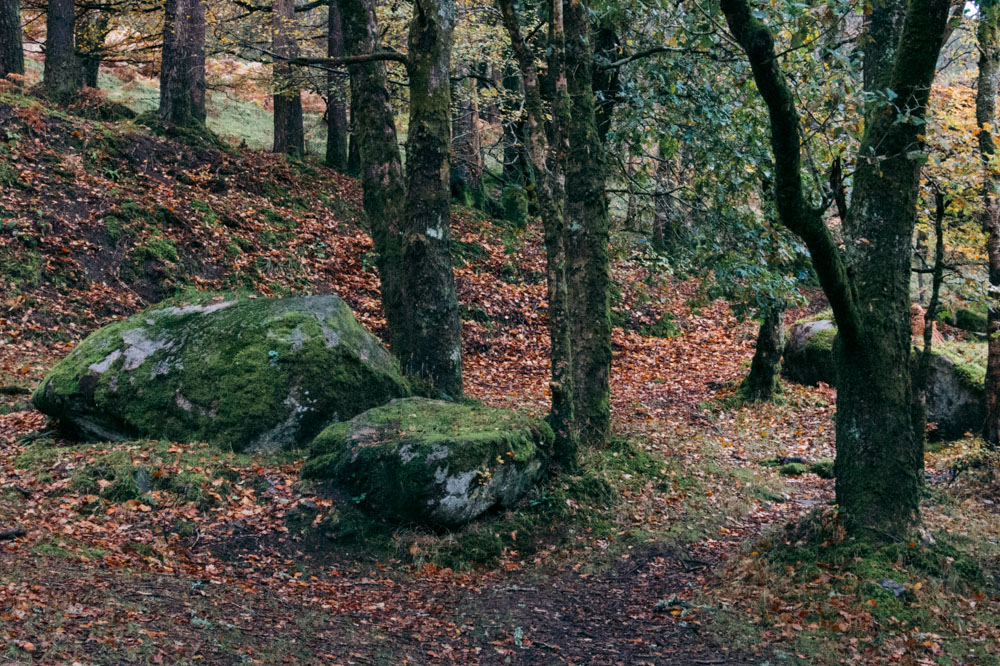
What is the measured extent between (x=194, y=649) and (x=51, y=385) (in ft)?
17.9

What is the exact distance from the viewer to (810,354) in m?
16.1

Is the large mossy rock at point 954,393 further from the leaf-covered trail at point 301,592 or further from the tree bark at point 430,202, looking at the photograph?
the tree bark at point 430,202

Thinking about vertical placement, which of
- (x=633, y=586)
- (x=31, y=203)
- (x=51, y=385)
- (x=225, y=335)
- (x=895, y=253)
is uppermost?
(x=31, y=203)

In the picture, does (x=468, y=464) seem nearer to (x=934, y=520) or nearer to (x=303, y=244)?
(x=934, y=520)

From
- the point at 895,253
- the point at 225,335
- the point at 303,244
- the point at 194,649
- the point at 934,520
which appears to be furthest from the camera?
the point at 303,244

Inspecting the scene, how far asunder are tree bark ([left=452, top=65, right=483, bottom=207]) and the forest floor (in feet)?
28.8

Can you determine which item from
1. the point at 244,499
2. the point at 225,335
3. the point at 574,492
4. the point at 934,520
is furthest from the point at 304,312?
the point at 934,520

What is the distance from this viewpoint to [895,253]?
7.43m

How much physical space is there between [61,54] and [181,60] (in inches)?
99.6

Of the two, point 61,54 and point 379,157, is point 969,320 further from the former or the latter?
point 61,54

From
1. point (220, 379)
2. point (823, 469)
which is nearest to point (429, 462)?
point (220, 379)

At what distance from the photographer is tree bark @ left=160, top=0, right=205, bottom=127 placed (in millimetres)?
17406

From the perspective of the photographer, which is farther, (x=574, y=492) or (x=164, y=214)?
(x=164, y=214)

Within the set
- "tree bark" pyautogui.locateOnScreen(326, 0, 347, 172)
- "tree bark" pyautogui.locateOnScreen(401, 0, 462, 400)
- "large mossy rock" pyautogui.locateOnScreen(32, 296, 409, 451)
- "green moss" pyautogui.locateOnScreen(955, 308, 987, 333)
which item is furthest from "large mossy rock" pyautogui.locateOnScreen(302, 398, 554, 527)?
"green moss" pyautogui.locateOnScreen(955, 308, 987, 333)
